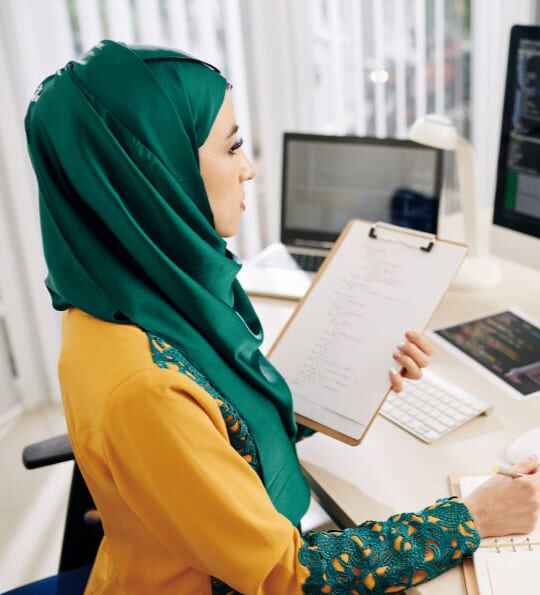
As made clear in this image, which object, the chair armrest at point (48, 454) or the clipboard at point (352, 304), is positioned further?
the chair armrest at point (48, 454)

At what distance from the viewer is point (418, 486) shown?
1.04 meters

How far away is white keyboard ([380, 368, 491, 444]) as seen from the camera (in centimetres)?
115

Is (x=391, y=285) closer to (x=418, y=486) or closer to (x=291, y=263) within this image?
(x=418, y=486)

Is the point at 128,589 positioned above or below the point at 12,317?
above

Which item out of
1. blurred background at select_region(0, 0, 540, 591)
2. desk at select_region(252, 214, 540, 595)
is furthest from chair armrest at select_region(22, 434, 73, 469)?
blurred background at select_region(0, 0, 540, 591)

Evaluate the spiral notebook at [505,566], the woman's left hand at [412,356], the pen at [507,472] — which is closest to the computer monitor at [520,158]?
the woman's left hand at [412,356]

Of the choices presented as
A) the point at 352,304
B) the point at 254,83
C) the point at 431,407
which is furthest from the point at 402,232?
the point at 254,83

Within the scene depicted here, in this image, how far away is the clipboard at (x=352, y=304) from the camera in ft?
3.71

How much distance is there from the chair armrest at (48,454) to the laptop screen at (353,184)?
2.65 ft

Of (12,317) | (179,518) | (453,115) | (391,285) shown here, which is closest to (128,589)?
(179,518)

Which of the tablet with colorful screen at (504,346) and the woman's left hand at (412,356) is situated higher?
the woman's left hand at (412,356)

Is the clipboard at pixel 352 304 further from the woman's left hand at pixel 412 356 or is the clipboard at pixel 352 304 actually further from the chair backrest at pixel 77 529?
the chair backrest at pixel 77 529

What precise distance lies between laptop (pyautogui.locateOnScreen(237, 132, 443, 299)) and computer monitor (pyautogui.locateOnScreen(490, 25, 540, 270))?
0.17 metres

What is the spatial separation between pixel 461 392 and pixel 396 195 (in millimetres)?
624
